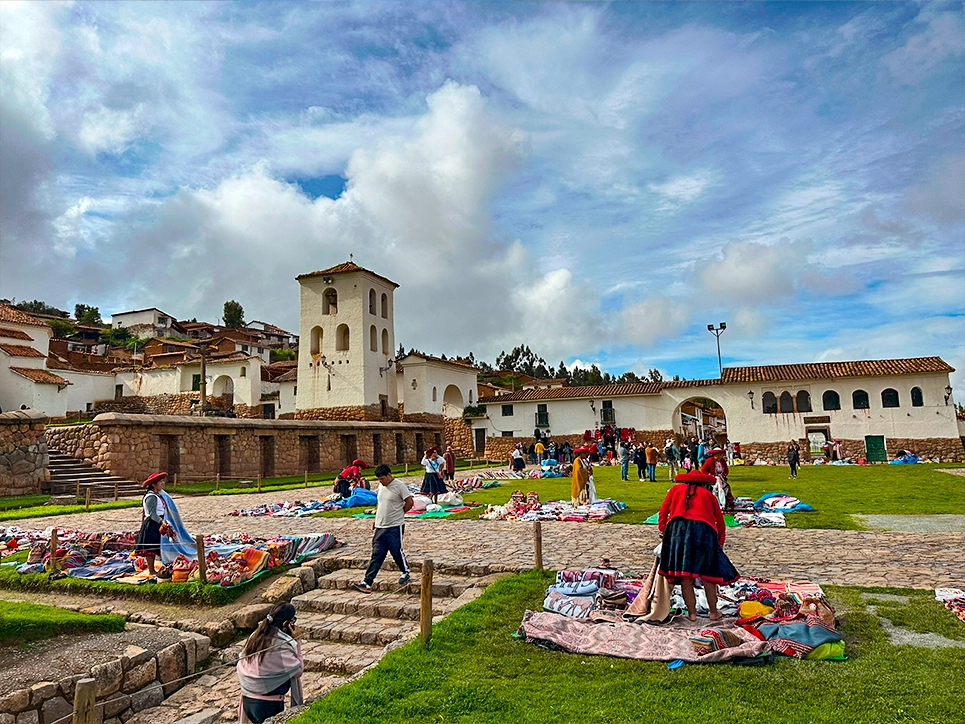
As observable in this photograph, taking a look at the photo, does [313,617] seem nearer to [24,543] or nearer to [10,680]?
[10,680]

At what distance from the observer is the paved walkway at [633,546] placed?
7.82 metres

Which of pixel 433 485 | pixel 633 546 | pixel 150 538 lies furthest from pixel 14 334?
pixel 633 546

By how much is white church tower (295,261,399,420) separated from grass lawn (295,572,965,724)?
31924mm

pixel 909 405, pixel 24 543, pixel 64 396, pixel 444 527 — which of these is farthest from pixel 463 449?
pixel 24 543

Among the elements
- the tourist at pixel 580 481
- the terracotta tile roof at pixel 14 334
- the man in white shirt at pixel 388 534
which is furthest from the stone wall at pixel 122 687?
the terracotta tile roof at pixel 14 334

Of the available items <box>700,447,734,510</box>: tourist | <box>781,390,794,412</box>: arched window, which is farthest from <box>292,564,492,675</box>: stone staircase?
<box>781,390,794,412</box>: arched window

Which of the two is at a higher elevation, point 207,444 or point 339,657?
point 207,444

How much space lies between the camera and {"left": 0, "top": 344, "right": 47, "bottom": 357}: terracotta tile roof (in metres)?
32.0

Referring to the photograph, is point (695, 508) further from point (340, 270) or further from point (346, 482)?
point (340, 270)

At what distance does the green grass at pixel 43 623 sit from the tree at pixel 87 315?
280 feet

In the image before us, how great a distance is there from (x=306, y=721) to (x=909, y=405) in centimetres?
3700

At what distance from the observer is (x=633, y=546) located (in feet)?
32.2

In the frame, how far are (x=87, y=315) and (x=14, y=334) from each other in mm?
56031

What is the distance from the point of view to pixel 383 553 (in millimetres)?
8250
